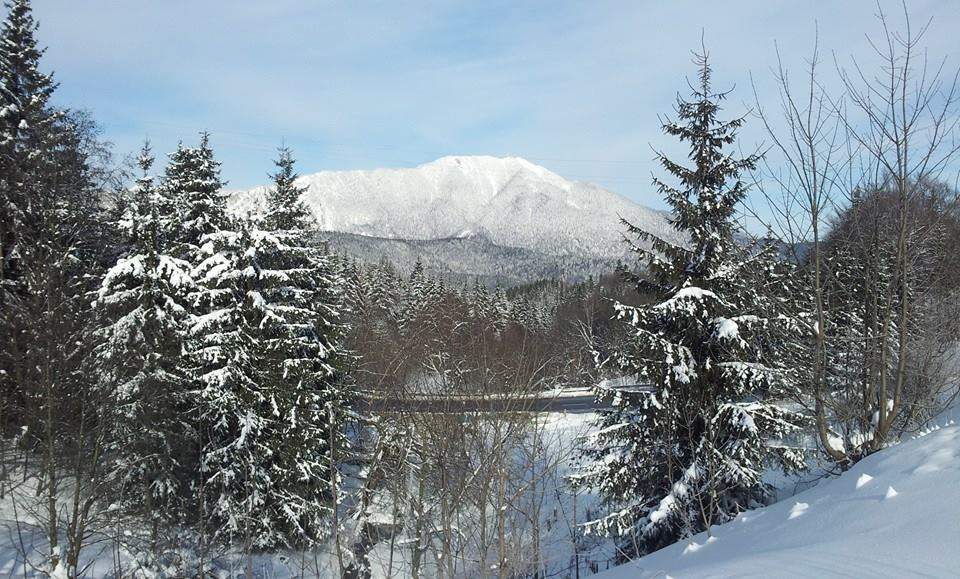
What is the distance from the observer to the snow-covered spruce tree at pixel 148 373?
41.3 ft

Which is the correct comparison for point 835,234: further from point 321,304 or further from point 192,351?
point 192,351

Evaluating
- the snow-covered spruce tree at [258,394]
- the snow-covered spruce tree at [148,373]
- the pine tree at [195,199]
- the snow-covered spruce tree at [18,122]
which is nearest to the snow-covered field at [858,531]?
the snow-covered spruce tree at [258,394]

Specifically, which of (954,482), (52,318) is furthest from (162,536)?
(954,482)

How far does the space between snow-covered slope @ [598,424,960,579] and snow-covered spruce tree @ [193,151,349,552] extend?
9671 mm

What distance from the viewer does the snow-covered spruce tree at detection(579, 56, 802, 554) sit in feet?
35.7

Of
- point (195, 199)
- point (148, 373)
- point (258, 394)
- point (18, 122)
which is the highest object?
point (18, 122)

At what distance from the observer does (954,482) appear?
4594 mm

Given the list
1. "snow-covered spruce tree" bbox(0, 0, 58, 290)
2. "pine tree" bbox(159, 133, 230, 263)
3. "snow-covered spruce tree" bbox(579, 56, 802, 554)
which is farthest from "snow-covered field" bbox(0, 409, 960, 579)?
"snow-covered spruce tree" bbox(0, 0, 58, 290)

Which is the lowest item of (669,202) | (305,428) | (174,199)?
(305,428)

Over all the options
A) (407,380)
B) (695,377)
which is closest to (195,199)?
(407,380)

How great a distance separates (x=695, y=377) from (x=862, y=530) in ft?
22.9

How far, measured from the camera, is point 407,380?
40.9 ft

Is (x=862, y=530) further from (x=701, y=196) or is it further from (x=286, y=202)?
(x=286, y=202)

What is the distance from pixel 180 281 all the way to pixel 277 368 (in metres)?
3.14
